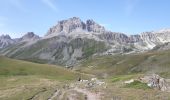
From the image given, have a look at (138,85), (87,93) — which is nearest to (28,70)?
(138,85)

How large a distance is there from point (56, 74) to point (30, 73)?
1292cm

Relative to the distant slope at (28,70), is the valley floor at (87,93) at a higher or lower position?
lower

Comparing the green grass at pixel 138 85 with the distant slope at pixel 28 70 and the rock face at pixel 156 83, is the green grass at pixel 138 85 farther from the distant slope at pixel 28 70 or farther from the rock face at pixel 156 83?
the distant slope at pixel 28 70

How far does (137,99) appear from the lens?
143ft

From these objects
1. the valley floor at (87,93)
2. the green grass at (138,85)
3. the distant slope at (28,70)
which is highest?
the distant slope at (28,70)

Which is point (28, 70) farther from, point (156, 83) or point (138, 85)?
point (138, 85)

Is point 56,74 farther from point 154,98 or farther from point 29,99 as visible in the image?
point 154,98

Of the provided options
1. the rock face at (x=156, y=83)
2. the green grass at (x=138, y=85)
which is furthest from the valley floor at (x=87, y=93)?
the rock face at (x=156, y=83)

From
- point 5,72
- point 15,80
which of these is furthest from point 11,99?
point 5,72

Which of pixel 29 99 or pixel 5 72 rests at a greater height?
pixel 5 72

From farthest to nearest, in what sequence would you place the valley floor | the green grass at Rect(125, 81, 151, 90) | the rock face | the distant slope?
the distant slope → the rock face → the green grass at Rect(125, 81, 151, 90) → the valley floor

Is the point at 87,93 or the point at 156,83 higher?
the point at 156,83

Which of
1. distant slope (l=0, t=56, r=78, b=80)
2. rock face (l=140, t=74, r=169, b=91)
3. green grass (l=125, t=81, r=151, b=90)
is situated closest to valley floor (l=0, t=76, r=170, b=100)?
green grass (l=125, t=81, r=151, b=90)

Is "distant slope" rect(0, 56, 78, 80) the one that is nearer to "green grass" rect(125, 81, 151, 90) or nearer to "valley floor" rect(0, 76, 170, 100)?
"valley floor" rect(0, 76, 170, 100)
